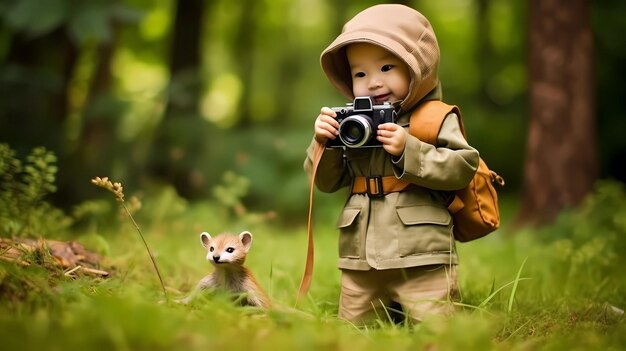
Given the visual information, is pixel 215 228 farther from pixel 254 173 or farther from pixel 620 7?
pixel 620 7

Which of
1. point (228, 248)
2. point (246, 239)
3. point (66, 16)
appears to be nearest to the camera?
point (228, 248)

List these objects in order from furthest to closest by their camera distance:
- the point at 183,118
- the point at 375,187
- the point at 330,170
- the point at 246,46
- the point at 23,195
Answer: the point at 246,46, the point at 183,118, the point at 23,195, the point at 330,170, the point at 375,187

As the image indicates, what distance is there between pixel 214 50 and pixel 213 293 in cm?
1399

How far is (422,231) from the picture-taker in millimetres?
3152

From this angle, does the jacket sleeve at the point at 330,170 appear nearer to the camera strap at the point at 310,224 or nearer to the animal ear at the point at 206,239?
the camera strap at the point at 310,224

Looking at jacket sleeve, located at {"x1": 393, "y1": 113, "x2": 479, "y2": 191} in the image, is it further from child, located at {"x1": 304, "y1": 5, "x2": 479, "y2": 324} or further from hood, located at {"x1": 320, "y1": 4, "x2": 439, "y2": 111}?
hood, located at {"x1": 320, "y1": 4, "x2": 439, "y2": 111}

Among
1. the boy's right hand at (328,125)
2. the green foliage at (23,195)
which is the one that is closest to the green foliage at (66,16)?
the green foliage at (23,195)

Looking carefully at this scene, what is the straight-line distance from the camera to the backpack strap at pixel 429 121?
3180 mm

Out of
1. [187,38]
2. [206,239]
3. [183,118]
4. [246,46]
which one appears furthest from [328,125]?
[246,46]

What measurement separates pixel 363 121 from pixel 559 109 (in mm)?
3941

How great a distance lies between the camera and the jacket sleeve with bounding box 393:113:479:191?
3.05 meters

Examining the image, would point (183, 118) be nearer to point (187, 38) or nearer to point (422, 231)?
point (187, 38)

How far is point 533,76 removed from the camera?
658 centimetres

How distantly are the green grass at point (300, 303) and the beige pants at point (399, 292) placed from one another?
0.33 ft
